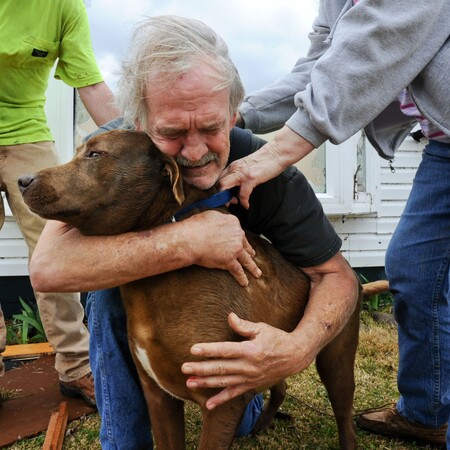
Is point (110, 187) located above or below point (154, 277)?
above

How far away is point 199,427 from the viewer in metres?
3.36

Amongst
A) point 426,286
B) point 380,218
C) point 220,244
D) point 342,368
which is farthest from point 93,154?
point 380,218

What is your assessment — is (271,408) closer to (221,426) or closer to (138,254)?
(221,426)

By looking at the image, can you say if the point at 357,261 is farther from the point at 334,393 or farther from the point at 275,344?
the point at 275,344

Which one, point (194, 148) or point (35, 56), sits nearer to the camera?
point (194, 148)

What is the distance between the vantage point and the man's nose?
228 cm

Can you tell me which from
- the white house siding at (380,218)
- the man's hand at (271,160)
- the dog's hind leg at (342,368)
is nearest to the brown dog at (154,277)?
the man's hand at (271,160)

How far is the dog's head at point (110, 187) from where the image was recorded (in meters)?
2.06

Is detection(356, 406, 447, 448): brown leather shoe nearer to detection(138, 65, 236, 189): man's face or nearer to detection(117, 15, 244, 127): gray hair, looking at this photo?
detection(138, 65, 236, 189): man's face

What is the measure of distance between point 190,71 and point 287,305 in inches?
41.3

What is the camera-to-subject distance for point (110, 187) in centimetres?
218

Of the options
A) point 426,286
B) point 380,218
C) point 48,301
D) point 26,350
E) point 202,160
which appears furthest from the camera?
point 380,218

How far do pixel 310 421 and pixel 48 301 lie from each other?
1.84 m

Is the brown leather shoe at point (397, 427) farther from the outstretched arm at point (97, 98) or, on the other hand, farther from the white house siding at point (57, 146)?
the white house siding at point (57, 146)
